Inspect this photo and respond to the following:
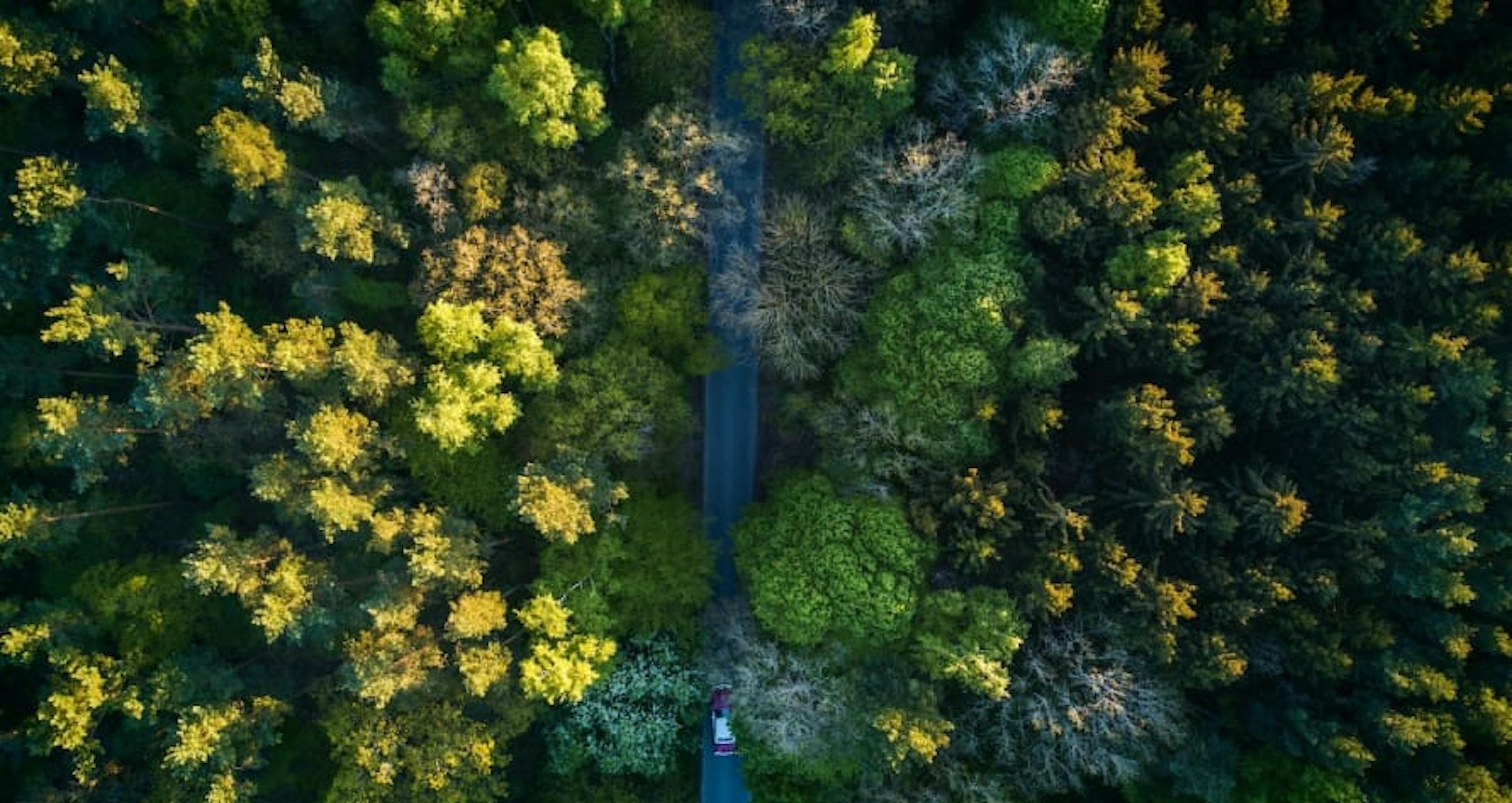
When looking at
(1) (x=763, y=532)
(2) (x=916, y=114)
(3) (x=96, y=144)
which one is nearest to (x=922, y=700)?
(1) (x=763, y=532)

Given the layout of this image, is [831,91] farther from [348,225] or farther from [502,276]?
[348,225]

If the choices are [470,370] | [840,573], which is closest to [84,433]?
[470,370]

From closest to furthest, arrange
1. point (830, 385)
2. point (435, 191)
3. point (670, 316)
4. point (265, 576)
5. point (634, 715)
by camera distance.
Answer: point (435, 191) < point (265, 576) < point (670, 316) < point (634, 715) < point (830, 385)

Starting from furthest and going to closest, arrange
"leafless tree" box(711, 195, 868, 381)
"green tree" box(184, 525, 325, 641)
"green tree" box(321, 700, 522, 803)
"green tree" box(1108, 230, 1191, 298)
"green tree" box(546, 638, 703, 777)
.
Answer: "green tree" box(546, 638, 703, 777) → "green tree" box(321, 700, 522, 803) → "leafless tree" box(711, 195, 868, 381) → "green tree" box(184, 525, 325, 641) → "green tree" box(1108, 230, 1191, 298)

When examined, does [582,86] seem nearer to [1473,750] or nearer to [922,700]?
[922,700]

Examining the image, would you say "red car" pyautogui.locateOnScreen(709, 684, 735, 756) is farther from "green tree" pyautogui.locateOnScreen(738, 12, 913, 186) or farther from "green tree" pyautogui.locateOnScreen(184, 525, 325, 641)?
"green tree" pyautogui.locateOnScreen(738, 12, 913, 186)

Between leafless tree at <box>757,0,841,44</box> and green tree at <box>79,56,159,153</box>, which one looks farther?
green tree at <box>79,56,159,153</box>

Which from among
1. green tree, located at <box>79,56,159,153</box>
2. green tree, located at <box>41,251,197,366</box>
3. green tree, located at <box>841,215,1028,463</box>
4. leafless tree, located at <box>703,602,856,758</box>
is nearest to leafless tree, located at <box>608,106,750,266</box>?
green tree, located at <box>841,215,1028,463</box>
